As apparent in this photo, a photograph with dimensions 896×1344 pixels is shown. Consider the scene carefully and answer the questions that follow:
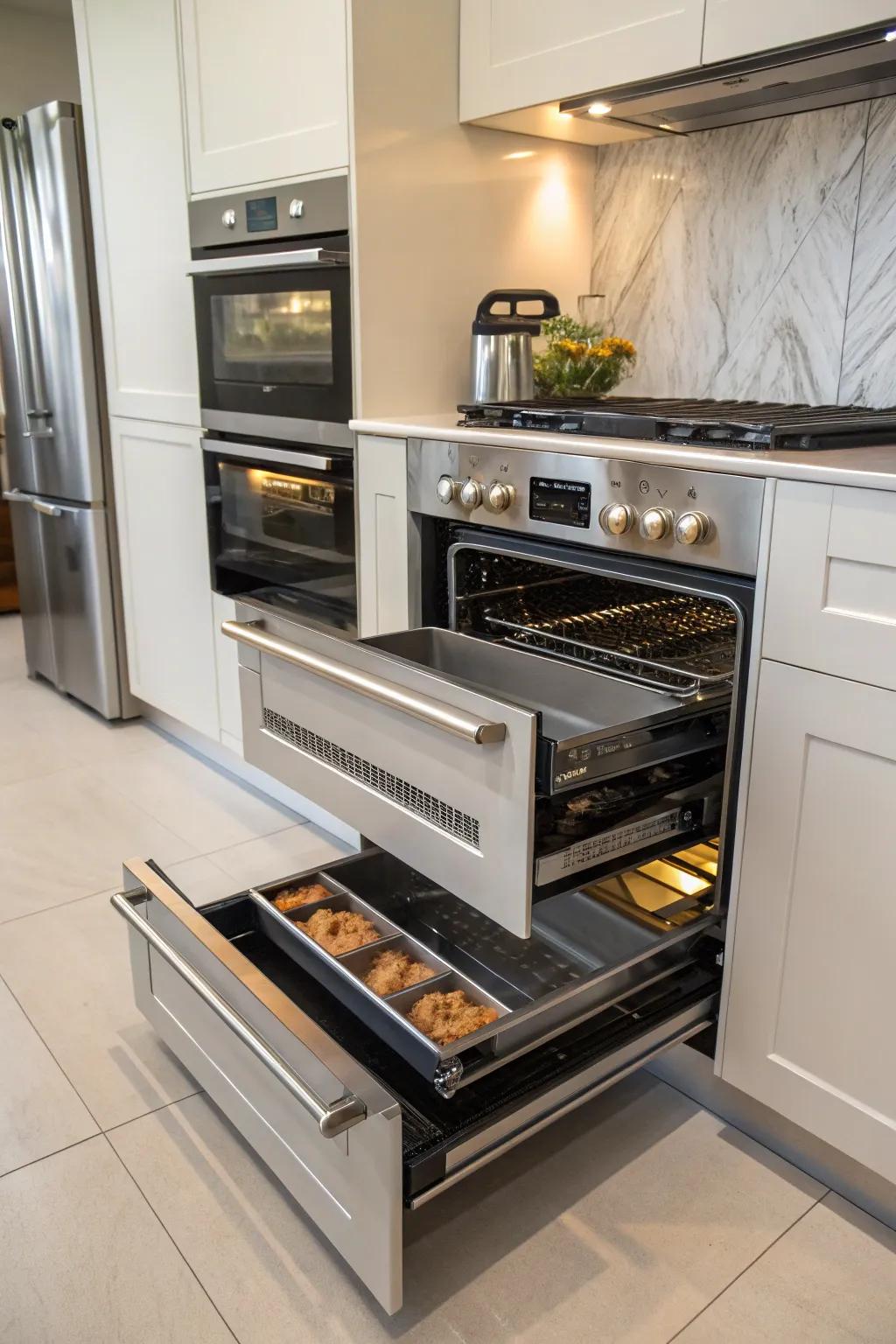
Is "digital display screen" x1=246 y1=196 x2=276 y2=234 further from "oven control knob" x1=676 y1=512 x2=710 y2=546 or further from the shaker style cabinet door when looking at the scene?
the shaker style cabinet door

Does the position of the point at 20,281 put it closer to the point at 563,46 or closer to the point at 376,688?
the point at 563,46

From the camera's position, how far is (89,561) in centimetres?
311

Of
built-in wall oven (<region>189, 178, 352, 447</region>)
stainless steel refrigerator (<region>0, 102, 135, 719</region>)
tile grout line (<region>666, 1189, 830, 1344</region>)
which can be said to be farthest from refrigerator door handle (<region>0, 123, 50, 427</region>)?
tile grout line (<region>666, 1189, 830, 1344</region>)

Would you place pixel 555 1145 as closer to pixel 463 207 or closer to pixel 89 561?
pixel 463 207

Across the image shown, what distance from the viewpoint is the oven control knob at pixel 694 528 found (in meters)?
1.34

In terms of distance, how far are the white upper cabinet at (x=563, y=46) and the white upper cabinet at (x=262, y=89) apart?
26cm

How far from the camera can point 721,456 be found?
132cm

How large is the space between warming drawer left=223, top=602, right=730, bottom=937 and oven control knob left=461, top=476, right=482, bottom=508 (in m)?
0.22

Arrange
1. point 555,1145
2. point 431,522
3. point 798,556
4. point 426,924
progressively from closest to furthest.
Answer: point 798,556
point 555,1145
point 426,924
point 431,522

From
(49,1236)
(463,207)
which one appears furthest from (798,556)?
(49,1236)

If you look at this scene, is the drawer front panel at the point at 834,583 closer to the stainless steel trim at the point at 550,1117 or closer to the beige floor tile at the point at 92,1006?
the stainless steel trim at the point at 550,1117

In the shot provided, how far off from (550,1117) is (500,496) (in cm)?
89

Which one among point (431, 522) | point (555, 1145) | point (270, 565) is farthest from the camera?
point (270, 565)

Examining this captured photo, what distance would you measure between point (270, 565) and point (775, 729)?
1381 mm
